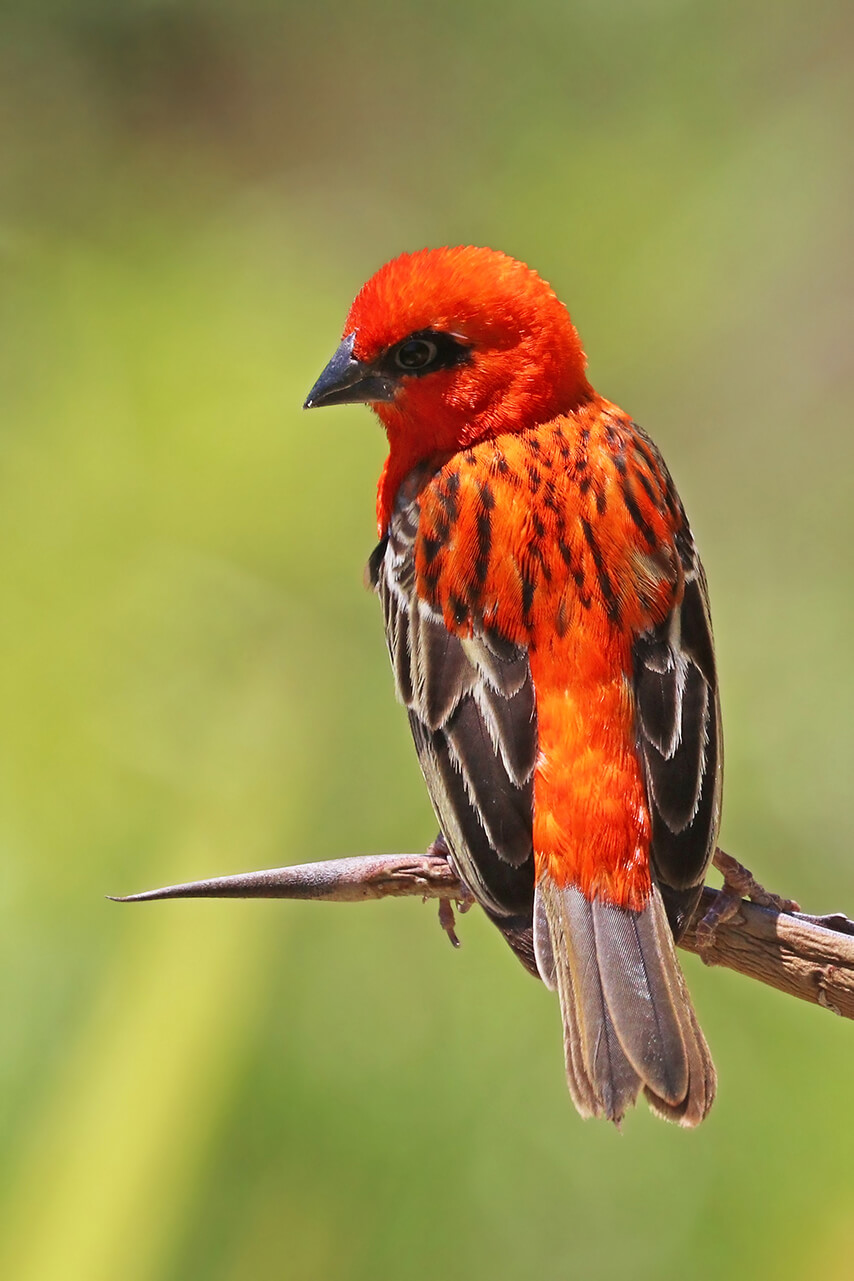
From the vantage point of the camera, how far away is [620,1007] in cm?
253

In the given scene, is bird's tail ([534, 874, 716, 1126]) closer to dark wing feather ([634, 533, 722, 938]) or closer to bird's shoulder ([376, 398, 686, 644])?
dark wing feather ([634, 533, 722, 938])

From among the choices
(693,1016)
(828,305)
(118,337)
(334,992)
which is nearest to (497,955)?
(334,992)

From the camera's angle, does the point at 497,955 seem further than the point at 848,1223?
Yes

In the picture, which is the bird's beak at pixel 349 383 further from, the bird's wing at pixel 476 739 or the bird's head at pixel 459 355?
the bird's wing at pixel 476 739

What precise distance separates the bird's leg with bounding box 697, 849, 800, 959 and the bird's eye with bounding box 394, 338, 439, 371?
1185 millimetres

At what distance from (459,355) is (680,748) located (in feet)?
3.24

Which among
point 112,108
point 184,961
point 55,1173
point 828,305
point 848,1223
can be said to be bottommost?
point 55,1173

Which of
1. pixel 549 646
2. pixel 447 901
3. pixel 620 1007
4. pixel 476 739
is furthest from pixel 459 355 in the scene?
pixel 620 1007

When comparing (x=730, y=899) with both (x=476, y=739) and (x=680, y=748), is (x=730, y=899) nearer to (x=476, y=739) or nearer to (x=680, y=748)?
(x=680, y=748)

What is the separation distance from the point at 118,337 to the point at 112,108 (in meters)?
1.80

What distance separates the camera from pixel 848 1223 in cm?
357

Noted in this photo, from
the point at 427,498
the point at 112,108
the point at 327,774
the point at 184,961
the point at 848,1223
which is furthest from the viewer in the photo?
the point at 112,108

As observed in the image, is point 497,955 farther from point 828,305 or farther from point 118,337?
point 828,305

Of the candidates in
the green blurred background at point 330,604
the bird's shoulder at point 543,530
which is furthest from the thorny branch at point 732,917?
the green blurred background at point 330,604
